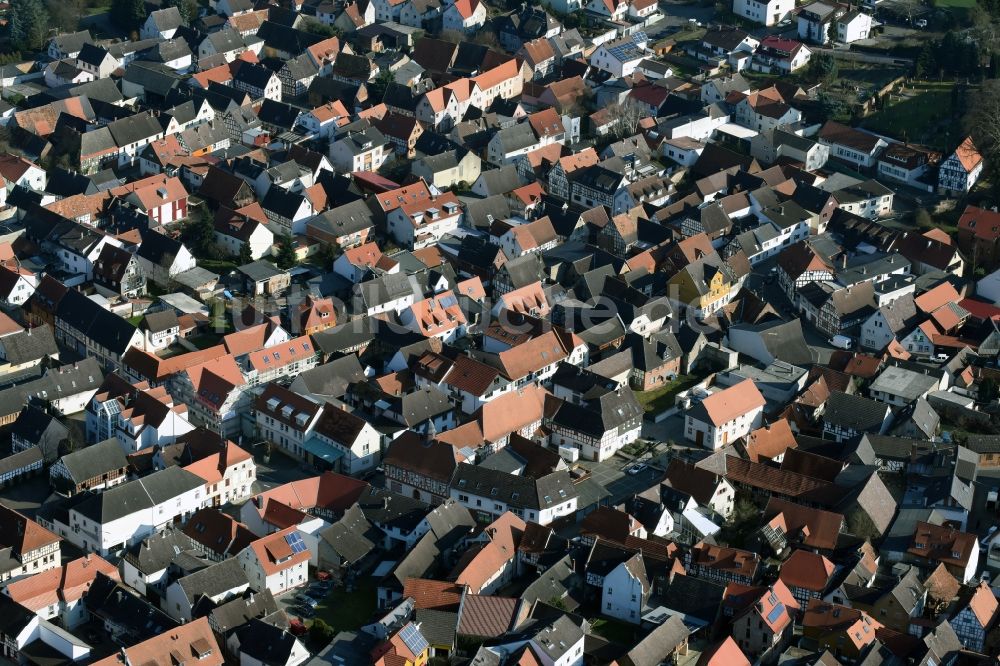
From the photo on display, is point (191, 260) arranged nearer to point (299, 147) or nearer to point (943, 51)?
point (299, 147)

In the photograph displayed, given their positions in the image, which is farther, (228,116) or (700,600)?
(228,116)

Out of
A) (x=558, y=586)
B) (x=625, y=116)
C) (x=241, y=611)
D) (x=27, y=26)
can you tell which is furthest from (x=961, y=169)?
(x=27, y=26)

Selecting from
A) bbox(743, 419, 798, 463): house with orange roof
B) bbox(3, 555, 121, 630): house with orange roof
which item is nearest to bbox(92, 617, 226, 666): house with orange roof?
bbox(3, 555, 121, 630): house with orange roof

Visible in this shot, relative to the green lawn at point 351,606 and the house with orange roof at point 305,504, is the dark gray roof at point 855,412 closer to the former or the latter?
the house with orange roof at point 305,504

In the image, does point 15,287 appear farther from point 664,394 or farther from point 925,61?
point 925,61

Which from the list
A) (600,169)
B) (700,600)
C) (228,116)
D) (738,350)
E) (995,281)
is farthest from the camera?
(228,116)

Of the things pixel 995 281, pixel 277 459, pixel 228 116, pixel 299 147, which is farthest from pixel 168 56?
pixel 995 281

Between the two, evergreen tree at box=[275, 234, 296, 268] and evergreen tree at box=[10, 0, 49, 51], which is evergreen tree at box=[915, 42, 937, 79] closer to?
evergreen tree at box=[275, 234, 296, 268]
